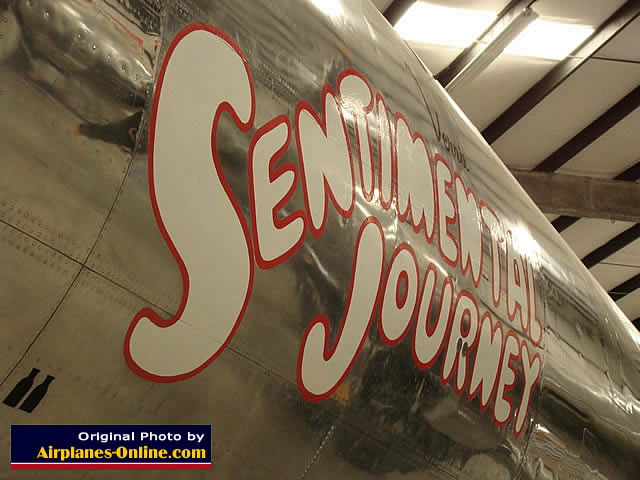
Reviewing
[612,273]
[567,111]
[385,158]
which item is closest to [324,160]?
[385,158]

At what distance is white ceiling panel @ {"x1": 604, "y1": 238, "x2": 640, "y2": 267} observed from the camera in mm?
13570

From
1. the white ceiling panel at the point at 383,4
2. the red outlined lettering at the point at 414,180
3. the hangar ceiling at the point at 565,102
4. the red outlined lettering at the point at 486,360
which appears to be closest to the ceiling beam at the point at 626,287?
the hangar ceiling at the point at 565,102

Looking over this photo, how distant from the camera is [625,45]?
28.0 feet

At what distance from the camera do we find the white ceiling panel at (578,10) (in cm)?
793

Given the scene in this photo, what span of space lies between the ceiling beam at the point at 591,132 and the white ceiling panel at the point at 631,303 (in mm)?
6060

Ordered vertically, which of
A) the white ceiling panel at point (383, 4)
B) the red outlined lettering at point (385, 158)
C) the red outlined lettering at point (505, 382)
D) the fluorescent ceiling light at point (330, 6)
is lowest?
the red outlined lettering at point (505, 382)

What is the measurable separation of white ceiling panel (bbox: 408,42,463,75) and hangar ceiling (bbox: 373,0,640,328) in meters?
0.01

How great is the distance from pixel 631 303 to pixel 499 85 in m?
9.11

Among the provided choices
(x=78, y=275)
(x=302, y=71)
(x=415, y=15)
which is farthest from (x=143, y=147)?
(x=415, y=15)

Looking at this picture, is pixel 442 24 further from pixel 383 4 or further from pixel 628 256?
pixel 628 256

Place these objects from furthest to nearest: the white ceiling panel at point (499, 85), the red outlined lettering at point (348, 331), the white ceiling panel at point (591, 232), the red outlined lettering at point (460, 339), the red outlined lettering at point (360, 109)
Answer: the white ceiling panel at point (591, 232) < the white ceiling panel at point (499, 85) < the red outlined lettering at point (460, 339) < the red outlined lettering at point (360, 109) < the red outlined lettering at point (348, 331)

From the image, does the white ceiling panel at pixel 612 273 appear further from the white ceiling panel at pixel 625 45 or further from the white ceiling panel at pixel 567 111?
the white ceiling panel at pixel 625 45

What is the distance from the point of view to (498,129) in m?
9.92

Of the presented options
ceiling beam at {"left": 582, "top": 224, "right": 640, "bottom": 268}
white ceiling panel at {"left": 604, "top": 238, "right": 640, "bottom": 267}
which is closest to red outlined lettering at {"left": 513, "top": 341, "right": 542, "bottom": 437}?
ceiling beam at {"left": 582, "top": 224, "right": 640, "bottom": 268}
